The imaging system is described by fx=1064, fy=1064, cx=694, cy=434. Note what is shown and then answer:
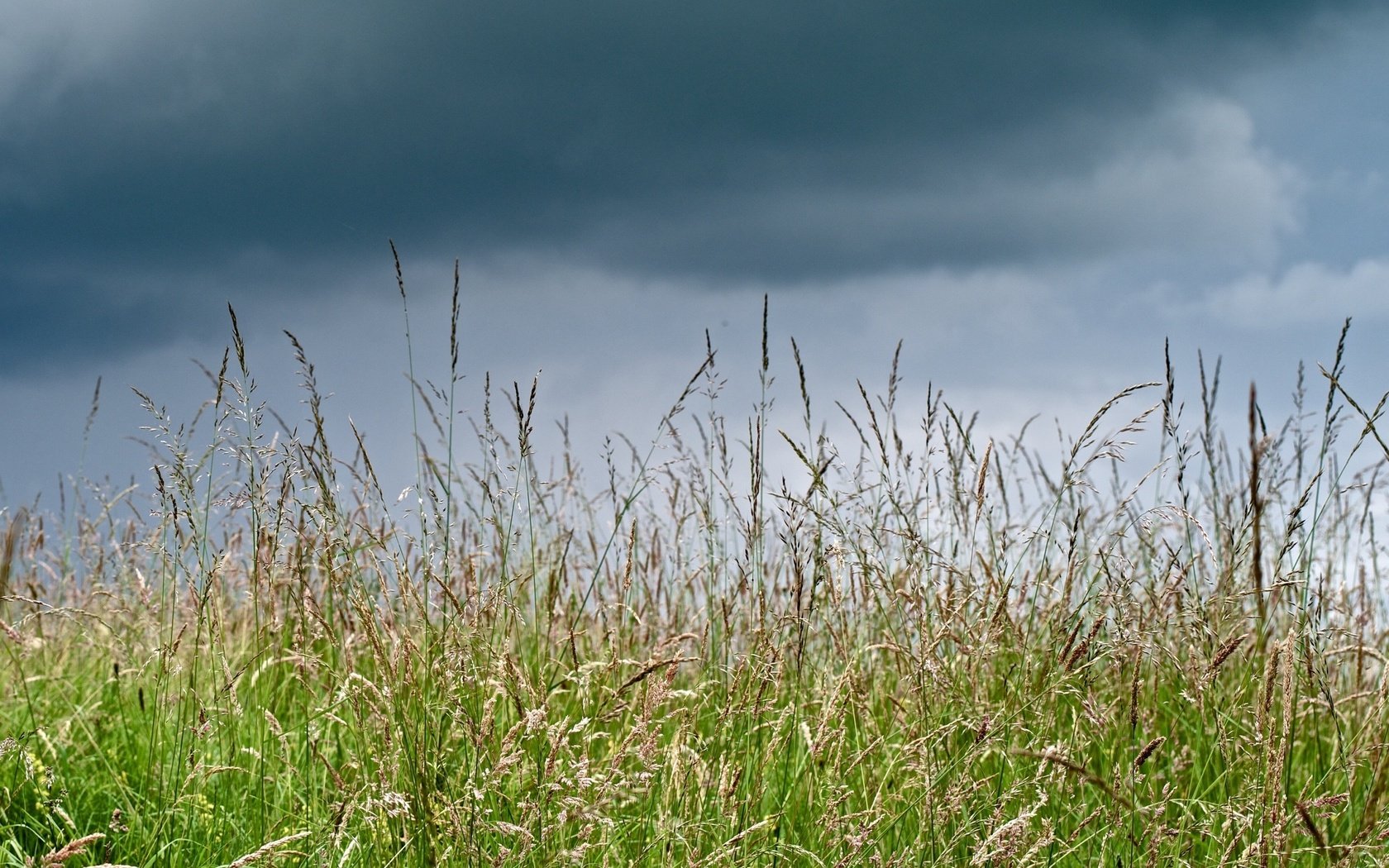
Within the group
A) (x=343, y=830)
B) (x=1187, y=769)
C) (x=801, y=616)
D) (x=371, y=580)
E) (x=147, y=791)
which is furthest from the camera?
(x=371, y=580)

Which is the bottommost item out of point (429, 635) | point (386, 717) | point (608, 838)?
point (608, 838)

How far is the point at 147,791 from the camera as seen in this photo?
8.95ft

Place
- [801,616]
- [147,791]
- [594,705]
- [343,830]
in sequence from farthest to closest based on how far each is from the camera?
[594,705] → [147,791] → [801,616] → [343,830]

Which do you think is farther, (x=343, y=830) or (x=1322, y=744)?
(x=1322, y=744)

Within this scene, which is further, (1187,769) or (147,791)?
(1187,769)

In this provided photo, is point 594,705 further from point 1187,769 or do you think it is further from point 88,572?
point 88,572

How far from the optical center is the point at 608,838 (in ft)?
8.27

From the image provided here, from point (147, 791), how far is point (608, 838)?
122cm

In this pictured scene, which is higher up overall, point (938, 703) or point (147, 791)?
point (938, 703)

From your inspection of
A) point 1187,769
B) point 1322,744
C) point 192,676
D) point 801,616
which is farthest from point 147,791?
point 1322,744

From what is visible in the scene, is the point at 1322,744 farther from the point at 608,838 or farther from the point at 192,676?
the point at 192,676

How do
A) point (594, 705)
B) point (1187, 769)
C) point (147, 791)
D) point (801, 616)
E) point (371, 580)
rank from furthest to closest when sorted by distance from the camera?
point (371, 580) → point (594, 705) → point (1187, 769) → point (147, 791) → point (801, 616)

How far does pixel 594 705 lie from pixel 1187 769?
1841 millimetres

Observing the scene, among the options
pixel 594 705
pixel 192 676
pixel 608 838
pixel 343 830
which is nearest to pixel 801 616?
pixel 608 838
